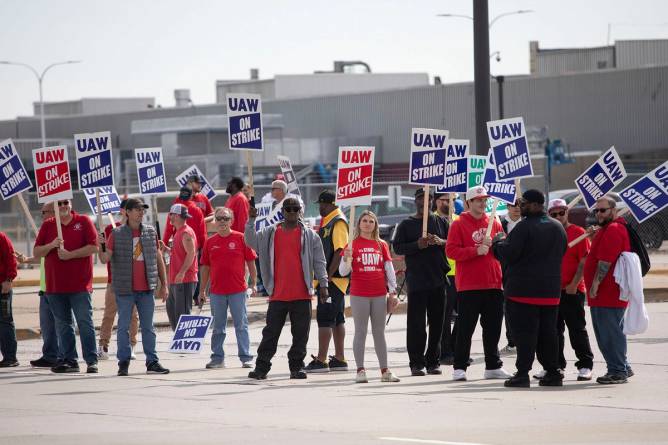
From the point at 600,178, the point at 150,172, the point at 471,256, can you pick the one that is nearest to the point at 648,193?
the point at 600,178

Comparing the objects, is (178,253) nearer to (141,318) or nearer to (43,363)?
(141,318)

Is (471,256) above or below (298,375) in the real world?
above

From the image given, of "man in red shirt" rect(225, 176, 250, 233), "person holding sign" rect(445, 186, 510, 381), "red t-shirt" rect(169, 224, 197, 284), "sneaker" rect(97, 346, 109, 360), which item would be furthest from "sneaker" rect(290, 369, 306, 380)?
"man in red shirt" rect(225, 176, 250, 233)

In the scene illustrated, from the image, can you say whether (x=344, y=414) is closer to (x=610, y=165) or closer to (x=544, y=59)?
(x=610, y=165)

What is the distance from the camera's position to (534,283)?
41.5 ft

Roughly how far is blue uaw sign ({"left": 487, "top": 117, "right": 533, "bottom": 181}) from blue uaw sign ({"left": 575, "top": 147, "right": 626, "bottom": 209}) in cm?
97

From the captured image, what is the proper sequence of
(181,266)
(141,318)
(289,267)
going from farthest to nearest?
(181,266) → (141,318) → (289,267)

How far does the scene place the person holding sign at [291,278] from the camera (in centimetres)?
1384

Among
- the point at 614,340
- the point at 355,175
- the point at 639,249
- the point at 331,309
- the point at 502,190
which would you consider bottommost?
the point at 614,340

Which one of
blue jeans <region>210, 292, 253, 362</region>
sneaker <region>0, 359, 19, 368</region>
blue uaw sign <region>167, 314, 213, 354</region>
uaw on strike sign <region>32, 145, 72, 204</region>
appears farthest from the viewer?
sneaker <region>0, 359, 19, 368</region>

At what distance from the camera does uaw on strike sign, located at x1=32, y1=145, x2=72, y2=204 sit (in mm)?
15406

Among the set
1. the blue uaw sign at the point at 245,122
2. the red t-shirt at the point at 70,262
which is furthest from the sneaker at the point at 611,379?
the blue uaw sign at the point at 245,122

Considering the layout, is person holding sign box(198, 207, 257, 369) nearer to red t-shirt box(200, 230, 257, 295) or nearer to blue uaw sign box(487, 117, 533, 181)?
red t-shirt box(200, 230, 257, 295)

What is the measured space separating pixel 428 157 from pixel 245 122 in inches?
123
